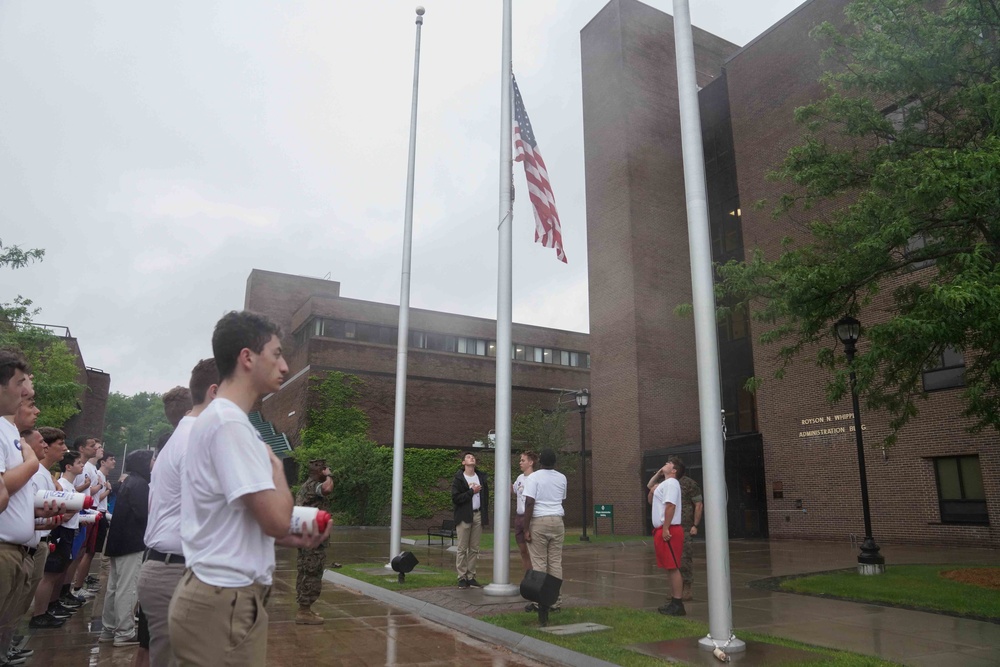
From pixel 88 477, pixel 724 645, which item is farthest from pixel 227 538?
pixel 88 477

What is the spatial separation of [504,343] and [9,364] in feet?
24.3

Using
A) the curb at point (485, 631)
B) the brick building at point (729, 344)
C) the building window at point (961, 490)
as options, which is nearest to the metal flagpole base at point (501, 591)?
the curb at point (485, 631)

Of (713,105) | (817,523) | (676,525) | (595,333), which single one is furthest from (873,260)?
(713,105)

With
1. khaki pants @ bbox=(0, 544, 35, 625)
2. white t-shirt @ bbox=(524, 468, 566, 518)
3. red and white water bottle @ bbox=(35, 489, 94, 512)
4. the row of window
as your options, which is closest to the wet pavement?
white t-shirt @ bbox=(524, 468, 566, 518)

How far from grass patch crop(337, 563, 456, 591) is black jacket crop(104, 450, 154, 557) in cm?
490

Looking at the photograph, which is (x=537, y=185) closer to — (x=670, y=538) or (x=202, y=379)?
(x=670, y=538)

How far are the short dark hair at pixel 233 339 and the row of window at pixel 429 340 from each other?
34893mm

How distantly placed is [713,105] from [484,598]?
29396mm

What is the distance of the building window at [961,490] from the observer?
64.1ft

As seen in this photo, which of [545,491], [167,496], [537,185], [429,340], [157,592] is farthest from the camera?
[429,340]

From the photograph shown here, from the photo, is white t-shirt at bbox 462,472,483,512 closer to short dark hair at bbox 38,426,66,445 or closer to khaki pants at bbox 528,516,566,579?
khaki pants at bbox 528,516,566,579

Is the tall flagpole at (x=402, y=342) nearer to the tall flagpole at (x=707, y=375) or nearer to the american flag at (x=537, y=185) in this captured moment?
the american flag at (x=537, y=185)

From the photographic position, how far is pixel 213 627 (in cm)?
242

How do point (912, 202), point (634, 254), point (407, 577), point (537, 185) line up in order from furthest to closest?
1. point (634, 254)
2. point (407, 577)
3. point (537, 185)
4. point (912, 202)
